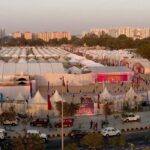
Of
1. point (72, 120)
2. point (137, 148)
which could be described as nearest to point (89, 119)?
point (72, 120)

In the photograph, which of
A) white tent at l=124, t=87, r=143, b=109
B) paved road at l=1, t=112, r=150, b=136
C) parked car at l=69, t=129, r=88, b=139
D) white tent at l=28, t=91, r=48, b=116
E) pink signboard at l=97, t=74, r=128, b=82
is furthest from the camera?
pink signboard at l=97, t=74, r=128, b=82

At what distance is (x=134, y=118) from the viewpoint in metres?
14.0

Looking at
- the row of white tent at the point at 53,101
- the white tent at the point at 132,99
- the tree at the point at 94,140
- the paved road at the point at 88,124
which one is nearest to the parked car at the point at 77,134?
the paved road at the point at 88,124

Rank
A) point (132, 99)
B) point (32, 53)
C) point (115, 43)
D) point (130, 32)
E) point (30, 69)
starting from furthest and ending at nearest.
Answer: point (130, 32) → point (115, 43) → point (32, 53) → point (30, 69) → point (132, 99)

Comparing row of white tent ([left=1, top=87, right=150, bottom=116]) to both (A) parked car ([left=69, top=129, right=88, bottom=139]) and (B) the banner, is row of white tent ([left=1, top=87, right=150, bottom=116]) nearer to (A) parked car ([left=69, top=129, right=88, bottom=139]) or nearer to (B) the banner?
(B) the banner

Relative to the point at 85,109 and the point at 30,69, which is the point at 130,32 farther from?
the point at 85,109

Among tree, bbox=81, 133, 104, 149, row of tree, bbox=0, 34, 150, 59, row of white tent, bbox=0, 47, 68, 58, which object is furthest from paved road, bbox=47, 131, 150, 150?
row of tree, bbox=0, 34, 150, 59

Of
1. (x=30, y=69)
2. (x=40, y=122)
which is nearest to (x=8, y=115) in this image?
(x=40, y=122)

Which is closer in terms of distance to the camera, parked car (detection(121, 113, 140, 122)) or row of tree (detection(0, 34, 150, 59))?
parked car (detection(121, 113, 140, 122))

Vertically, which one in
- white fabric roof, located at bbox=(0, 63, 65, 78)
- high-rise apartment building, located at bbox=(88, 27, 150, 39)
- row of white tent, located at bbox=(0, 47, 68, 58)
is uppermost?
high-rise apartment building, located at bbox=(88, 27, 150, 39)

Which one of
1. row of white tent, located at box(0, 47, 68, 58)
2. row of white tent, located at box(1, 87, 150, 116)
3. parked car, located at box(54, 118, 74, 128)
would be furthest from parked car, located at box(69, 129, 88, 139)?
row of white tent, located at box(0, 47, 68, 58)

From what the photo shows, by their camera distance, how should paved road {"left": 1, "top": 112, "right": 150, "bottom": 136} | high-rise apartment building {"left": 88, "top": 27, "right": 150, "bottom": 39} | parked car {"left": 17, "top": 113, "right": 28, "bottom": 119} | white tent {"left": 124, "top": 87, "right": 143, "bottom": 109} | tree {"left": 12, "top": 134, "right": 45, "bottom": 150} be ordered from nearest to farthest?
tree {"left": 12, "top": 134, "right": 45, "bottom": 150}
paved road {"left": 1, "top": 112, "right": 150, "bottom": 136}
parked car {"left": 17, "top": 113, "right": 28, "bottom": 119}
white tent {"left": 124, "top": 87, "right": 143, "bottom": 109}
high-rise apartment building {"left": 88, "top": 27, "right": 150, "bottom": 39}

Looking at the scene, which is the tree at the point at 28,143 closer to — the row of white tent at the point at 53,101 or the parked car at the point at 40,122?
the parked car at the point at 40,122

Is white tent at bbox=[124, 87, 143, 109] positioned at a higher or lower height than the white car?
higher
